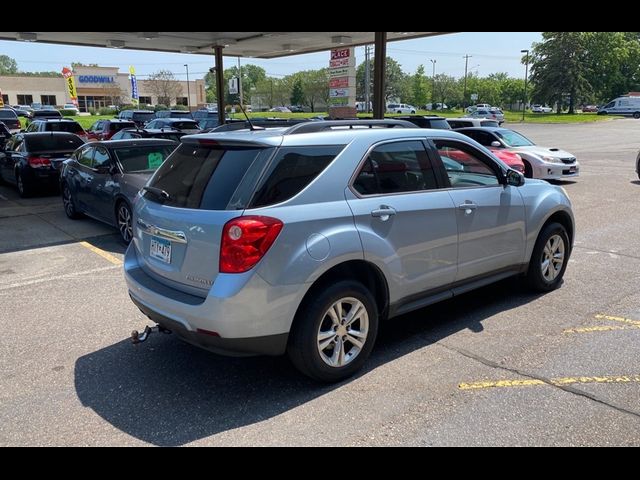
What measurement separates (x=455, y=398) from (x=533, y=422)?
0.51 m

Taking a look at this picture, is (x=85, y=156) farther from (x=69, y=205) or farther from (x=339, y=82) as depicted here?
(x=339, y=82)

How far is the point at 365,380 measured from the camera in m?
3.91

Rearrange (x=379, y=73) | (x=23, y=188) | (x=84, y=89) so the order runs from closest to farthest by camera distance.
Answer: (x=23, y=188) < (x=379, y=73) < (x=84, y=89)

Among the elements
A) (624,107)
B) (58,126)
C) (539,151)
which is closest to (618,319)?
(539,151)

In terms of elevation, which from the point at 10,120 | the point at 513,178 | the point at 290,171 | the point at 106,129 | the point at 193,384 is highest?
the point at 10,120

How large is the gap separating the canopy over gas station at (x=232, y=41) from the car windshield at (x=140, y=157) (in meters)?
6.30

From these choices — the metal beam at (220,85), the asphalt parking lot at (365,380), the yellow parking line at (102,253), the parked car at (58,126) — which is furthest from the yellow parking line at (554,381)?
the parked car at (58,126)

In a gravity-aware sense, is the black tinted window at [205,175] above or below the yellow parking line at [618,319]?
above

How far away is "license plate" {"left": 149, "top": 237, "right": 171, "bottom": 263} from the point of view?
12.4 feet

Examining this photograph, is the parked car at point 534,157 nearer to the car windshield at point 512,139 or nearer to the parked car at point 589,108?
the car windshield at point 512,139

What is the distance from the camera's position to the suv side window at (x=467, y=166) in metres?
4.82

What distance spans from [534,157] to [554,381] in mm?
11316
